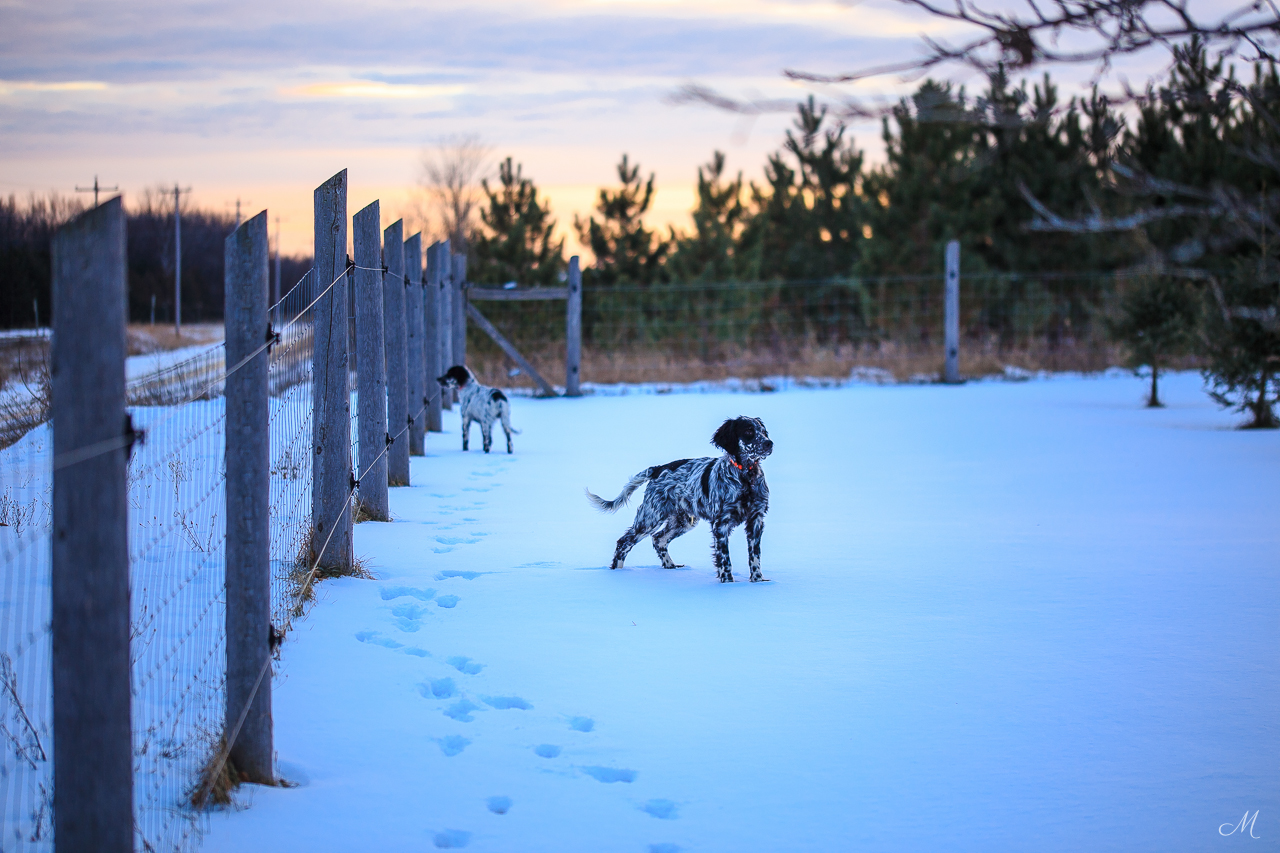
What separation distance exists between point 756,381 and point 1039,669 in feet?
52.2

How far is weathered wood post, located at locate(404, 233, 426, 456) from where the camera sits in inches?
397

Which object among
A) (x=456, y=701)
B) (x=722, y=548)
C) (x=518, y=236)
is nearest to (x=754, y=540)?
(x=722, y=548)

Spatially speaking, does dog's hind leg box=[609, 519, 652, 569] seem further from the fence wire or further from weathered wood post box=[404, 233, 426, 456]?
weathered wood post box=[404, 233, 426, 456]

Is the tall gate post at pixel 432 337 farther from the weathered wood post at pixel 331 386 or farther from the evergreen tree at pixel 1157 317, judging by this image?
the evergreen tree at pixel 1157 317

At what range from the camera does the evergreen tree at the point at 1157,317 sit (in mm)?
14383

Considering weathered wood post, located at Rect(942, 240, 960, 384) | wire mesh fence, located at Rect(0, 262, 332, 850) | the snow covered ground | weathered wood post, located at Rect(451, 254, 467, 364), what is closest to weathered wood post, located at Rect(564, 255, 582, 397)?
weathered wood post, located at Rect(451, 254, 467, 364)

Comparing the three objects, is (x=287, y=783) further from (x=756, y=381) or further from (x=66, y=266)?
(x=756, y=381)

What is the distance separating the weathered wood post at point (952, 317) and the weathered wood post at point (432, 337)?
10.4 metres

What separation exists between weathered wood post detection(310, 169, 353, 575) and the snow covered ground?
0.25 m

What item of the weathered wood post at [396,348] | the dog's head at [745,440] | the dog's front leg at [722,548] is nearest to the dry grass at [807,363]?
the weathered wood post at [396,348]

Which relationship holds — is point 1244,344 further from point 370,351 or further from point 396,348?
point 370,351

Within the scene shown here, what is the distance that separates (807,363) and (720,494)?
16513 mm

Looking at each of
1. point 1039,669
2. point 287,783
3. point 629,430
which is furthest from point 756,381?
point 287,783

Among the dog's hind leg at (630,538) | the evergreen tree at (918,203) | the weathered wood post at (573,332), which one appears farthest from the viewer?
the evergreen tree at (918,203)
